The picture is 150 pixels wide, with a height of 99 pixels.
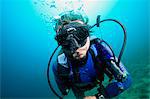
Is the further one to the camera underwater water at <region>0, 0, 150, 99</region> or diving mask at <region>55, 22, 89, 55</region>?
underwater water at <region>0, 0, 150, 99</region>

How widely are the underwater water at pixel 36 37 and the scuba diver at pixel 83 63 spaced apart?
19.1 meters

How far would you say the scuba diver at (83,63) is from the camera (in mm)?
2766

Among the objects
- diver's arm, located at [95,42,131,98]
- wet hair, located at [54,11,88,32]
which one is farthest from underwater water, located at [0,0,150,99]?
diver's arm, located at [95,42,131,98]

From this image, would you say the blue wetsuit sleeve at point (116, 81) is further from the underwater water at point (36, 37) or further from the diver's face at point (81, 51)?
the underwater water at point (36, 37)

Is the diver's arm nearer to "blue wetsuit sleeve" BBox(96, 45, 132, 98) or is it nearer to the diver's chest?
"blue wetsuit sleeve" BBox(96, 45, 132, 98)

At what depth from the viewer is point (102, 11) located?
26.4 meters

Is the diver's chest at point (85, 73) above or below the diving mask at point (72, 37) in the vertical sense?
below

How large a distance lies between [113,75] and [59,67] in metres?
0.63

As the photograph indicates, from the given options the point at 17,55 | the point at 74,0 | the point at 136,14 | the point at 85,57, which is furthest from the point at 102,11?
the point at 85,57

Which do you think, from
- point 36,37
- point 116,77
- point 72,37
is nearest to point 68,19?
point 72,37

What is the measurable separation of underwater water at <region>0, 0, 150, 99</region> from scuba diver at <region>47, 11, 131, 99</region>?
19.1m

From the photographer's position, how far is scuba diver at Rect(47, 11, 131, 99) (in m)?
2.77

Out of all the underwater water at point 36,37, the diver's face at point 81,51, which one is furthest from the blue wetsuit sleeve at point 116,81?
the underwater water at point 36,37

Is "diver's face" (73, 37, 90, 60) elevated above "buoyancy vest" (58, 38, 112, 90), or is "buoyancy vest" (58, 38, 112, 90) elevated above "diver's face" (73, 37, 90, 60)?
"diver's face" (73, 37, 90, 60)
